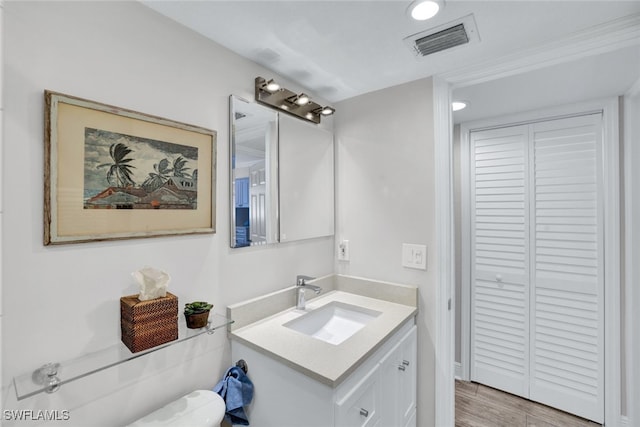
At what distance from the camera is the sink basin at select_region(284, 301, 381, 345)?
1.65 meters

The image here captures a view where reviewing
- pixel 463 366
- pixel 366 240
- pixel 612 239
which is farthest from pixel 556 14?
pixel 463 366

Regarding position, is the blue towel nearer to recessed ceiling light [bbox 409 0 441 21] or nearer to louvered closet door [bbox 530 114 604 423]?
recessed ceiling light [bbox 409 0 441 21]

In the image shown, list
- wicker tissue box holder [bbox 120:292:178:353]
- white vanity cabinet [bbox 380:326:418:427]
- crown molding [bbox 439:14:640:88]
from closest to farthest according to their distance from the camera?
wicker tissue box holder [bbox 120:292:178:353] → crown molding [bbox 439:14:640:88] → white vanity cabinet [bbox 380:326:418:427]

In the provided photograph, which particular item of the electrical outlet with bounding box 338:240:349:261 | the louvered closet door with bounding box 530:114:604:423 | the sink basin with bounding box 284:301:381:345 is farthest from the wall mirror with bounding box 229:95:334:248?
the louvered closet door with bounding box 530:114:604:423

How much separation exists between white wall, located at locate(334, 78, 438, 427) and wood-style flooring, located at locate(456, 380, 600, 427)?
65 centimetres

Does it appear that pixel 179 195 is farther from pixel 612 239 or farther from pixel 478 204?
pixel 612 239

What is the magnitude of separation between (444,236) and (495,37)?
1.01 meters

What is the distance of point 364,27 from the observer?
1263 millimetres

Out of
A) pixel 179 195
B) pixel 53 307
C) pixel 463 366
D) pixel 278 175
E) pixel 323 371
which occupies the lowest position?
pixel 463 366

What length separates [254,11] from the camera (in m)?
1.16

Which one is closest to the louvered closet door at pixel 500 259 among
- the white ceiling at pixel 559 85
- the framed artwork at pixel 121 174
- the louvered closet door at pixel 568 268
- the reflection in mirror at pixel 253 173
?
the louvered closet door at pixel 568 268

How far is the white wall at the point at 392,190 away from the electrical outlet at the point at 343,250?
1.5 inches

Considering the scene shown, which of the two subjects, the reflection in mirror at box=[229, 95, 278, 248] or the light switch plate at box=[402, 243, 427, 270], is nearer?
the reflection in mirror at box=[229, 95, 278, 248]

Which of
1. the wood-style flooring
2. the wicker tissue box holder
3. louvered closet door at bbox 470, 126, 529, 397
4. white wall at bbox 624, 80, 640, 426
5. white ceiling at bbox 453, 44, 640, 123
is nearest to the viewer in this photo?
the wicker tissue box holder
